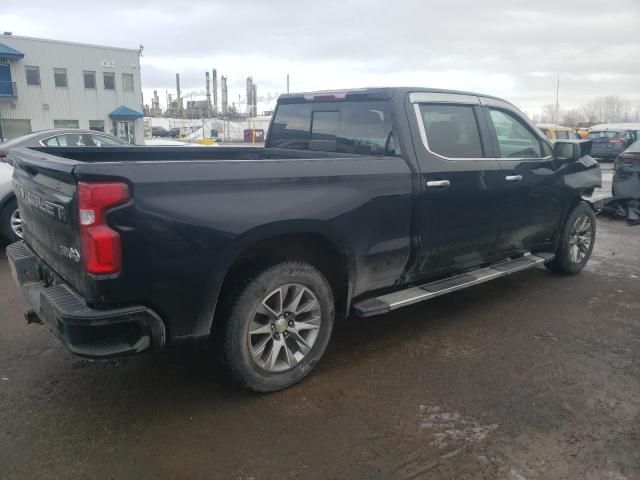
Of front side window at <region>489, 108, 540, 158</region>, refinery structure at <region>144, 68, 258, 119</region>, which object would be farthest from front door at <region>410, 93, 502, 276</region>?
refinery structure at <region>144, 68, 258, 119</region>

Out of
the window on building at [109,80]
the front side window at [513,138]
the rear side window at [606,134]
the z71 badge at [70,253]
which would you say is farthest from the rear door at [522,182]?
the window on building at [109,80]

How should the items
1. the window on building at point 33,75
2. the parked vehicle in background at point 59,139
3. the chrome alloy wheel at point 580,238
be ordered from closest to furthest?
A: the chrome alloy wheel at point 580,238
the parked vehicle in background at point 59,139
the window on building at point 33,75

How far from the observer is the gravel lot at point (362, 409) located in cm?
271

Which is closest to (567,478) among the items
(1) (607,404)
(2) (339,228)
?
(1) (607,404)

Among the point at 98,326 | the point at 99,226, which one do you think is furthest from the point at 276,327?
the point at 99,226

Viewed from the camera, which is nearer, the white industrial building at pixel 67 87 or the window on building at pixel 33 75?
the white industrial building at pixel 67 87

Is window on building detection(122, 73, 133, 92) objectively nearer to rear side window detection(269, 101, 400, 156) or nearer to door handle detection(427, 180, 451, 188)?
rear side window detection(269, 101, 400, 156)

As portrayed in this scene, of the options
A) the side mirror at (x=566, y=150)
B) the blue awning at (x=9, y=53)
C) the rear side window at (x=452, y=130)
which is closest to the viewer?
the rear side window at (x=452, y=130)

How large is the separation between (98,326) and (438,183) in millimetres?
2562

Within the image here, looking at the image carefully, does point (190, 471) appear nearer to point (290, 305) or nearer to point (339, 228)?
point (290, 305)

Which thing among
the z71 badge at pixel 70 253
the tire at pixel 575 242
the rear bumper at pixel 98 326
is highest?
the z71 badge at pixel 70 253

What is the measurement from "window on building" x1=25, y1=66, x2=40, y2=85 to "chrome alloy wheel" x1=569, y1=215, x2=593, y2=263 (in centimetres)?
3530

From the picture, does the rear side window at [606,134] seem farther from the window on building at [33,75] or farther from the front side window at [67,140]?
the window on building at [33,75]

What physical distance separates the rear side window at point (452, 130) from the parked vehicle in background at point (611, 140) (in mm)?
23437
